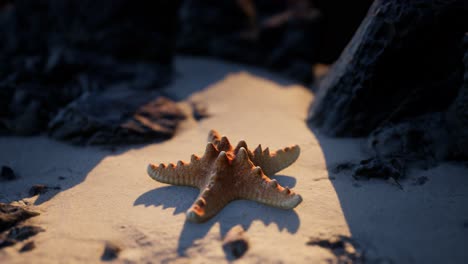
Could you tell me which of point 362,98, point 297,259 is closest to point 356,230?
point 297,259

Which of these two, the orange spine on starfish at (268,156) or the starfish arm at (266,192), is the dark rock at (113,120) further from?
the starfish arm at (266,192)

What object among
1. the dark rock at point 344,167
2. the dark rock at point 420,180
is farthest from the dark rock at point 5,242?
the dark rock at point 420,180

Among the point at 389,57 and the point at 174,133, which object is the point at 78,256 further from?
the point at 389,57

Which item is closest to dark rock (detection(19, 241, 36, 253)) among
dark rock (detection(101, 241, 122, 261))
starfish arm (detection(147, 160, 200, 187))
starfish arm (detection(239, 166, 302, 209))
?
dark rock (detection(101, 241, 122, 261))

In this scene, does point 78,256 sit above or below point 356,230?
below

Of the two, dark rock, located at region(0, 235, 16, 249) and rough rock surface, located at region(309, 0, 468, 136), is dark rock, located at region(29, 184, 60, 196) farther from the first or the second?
rough rock surface, located at region(309, 0, 468, 136)
